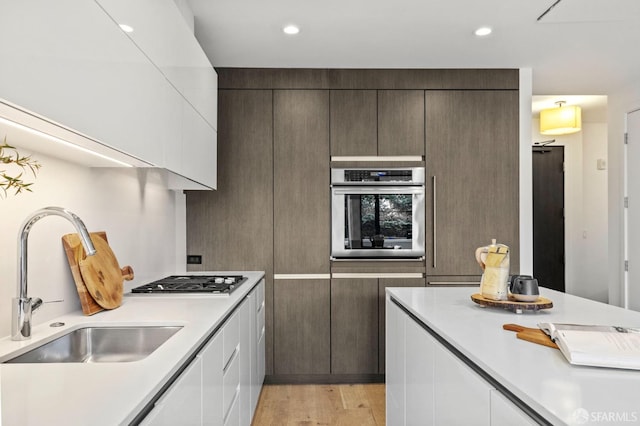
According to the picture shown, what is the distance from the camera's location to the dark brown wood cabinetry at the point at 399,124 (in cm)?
368

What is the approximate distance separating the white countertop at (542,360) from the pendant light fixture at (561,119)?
12.2ft

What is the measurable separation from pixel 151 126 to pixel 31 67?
0.79 m

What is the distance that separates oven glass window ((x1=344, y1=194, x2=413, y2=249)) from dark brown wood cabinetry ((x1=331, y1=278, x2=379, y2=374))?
40 centimetres

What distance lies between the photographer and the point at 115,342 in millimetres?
1649

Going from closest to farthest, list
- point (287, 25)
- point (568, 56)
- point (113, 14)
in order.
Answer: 1. point (113, 14)
2. point (287, 25)
3. point (568, 56)

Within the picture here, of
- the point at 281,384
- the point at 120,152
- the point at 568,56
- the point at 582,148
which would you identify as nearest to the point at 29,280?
the point at 120,152

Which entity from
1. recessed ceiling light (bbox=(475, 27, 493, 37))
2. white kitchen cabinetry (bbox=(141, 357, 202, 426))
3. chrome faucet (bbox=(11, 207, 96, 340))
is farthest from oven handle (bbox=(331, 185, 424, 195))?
chrome faucet (bbox=(11, 207, 96, 340))

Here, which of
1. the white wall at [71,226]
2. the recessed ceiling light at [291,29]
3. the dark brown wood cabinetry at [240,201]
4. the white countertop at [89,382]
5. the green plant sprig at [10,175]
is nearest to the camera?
the white countertop at [89,382]

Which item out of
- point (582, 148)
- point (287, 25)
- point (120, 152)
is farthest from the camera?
point (582, 148)

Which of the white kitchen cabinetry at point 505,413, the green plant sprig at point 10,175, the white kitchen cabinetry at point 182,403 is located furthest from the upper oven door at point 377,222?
the white kitchen cabinetry at point 505,413

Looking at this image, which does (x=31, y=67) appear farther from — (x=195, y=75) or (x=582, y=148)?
(x=582, y=148)

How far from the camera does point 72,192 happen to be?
1869 millimetres

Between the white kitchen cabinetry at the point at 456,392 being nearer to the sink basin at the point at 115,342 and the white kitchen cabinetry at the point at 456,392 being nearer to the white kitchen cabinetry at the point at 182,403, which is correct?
the white kitchen cabinetry at the point at 182,403

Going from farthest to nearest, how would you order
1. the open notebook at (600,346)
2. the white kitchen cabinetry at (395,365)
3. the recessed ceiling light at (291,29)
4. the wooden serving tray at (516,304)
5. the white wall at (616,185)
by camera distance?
the white wall at (616,185) → the recessed ceiling light at (291,29) → the white kitchen cabinetry at (395,365) → the wooden serving tray at (516,304) → the open notebook at (600,346)
